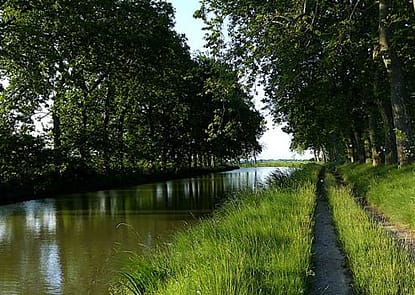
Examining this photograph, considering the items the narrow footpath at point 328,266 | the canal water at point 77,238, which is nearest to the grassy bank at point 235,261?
the narrow footpath at point 328,266

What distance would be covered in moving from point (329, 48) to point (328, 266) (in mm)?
12426

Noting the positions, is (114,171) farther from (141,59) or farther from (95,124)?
(141,59)

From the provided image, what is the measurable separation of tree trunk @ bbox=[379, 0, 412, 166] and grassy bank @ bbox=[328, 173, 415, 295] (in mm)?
8907

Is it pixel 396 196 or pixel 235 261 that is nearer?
pixel 235 261

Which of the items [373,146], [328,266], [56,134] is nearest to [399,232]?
[328,266]

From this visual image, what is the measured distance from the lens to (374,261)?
7.01 metres

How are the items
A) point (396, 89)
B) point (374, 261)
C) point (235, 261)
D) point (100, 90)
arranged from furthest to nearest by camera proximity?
point (100, 90) → point (396, 89) → point (374, 261) → point (235, 261)

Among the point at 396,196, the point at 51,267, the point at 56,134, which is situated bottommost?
the point at 51,267

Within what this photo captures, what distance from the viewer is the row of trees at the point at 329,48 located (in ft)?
58.4

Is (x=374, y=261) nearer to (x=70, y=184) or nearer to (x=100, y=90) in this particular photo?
(x=70, y=184)

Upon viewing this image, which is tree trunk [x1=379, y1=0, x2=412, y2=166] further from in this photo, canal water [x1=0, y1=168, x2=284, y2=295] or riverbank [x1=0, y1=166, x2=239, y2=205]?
riverbank [x1=0, y1=166, x2=239, y2=205]

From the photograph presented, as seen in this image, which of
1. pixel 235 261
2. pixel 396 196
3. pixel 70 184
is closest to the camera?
pixel 235 261

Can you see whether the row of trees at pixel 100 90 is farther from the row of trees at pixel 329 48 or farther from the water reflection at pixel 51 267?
the water reflection at pixel 51 267

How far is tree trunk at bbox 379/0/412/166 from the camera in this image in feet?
61.1
